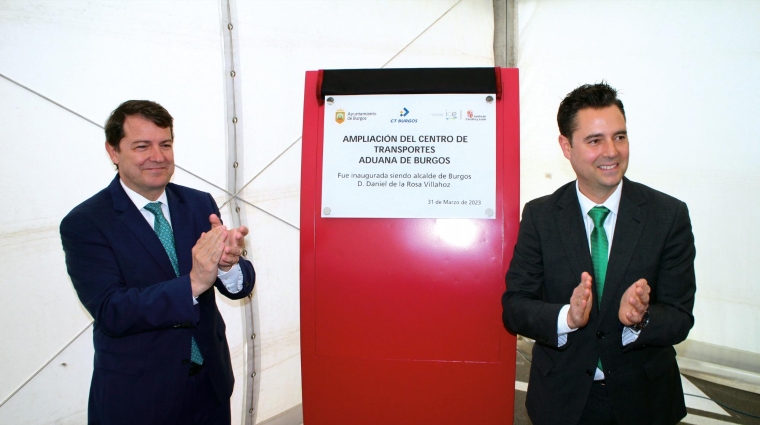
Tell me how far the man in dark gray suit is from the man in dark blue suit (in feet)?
3.06

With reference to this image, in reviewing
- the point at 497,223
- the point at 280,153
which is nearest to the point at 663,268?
the point at 497,223

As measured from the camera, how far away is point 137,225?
1544 millimetres

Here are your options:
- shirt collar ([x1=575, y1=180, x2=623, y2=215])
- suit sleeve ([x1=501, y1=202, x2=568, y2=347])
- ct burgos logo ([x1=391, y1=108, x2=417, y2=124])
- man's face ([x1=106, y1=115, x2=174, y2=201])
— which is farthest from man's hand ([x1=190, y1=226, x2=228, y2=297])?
shirt collar ([x1=575, y1=180, x2=623, y2=215])

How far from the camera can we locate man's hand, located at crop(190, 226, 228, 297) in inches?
56.7

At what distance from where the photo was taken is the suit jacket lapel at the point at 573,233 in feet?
4.87

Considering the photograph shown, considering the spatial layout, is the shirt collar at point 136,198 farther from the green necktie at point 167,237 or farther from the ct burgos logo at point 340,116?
the ct burgos logo at point 340,116

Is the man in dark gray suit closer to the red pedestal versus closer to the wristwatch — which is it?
the wristwatch

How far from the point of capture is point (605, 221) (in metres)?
1.54

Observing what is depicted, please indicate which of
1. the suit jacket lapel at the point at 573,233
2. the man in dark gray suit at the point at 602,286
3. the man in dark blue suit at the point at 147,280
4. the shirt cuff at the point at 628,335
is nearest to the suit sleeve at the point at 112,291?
→ the man in dark blue suit at the point at 147,280

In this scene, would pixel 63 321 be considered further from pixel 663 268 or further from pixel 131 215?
pixel 663 268

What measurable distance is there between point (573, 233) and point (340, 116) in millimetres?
887

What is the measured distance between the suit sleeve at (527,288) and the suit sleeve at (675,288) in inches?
10.0

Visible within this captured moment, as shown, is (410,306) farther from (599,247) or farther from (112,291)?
(112,291)

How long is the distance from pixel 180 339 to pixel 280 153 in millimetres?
1303
